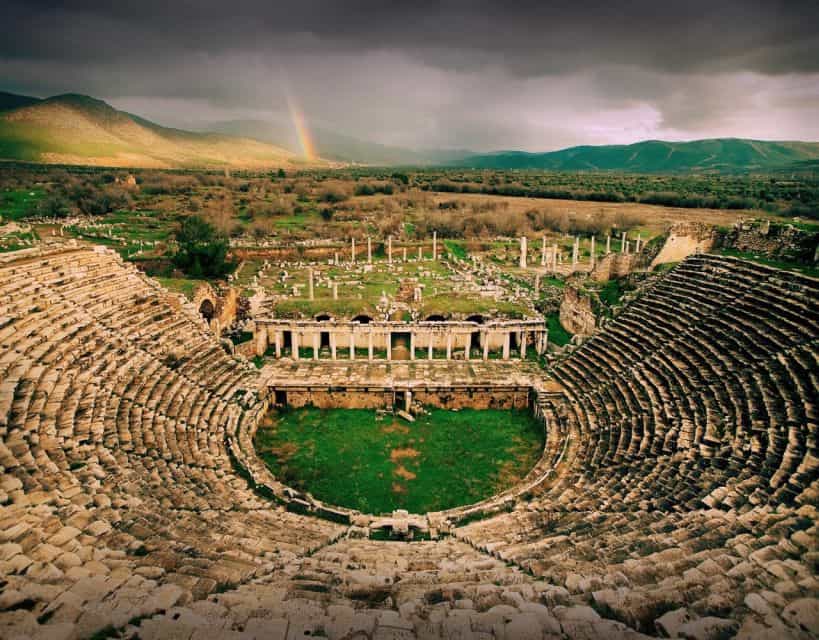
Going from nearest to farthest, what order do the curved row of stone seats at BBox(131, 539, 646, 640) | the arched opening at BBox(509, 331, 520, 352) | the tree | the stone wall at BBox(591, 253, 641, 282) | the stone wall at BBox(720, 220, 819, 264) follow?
the curved row of stone seats at BBox(131, 539, 646, 640)
the stone wall at BBox(720, 220, 819, 264)
the arched opening at BBox(509, 331, 520, 352)
the stone wall at BBox(591, 253, 641, 282)
the tree

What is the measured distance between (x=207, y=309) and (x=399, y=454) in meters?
15.6

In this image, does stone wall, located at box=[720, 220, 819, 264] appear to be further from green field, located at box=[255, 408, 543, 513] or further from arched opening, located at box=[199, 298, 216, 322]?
arched opening, located at box=[199, 298, 216, 322]

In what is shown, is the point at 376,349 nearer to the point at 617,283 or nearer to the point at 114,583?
the point at 617,283

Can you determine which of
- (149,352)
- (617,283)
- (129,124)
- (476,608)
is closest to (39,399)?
(149,352)

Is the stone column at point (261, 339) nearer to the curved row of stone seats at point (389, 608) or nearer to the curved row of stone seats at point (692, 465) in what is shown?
the curved row of stone seats at point (692, 465)

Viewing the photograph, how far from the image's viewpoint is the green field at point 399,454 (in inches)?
594

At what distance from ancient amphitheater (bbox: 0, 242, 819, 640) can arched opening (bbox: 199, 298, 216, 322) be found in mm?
5298

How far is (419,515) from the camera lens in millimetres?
13461

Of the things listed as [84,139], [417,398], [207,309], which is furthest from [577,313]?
[84,139]

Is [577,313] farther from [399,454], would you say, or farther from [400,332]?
[399,454]

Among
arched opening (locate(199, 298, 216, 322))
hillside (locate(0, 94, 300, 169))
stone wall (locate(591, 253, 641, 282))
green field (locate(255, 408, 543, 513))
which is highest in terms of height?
hillside (locate(0, 94, 300, 169))

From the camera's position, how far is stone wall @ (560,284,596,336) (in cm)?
2645

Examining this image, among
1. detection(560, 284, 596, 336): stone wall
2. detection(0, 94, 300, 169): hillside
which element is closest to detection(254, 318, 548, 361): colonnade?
detection(560, 284, 596, 336): stone wall

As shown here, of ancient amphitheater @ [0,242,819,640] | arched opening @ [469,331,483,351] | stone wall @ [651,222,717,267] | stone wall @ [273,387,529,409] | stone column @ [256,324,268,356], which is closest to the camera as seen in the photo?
ancient amphitheater @ [0,242,819,640]
